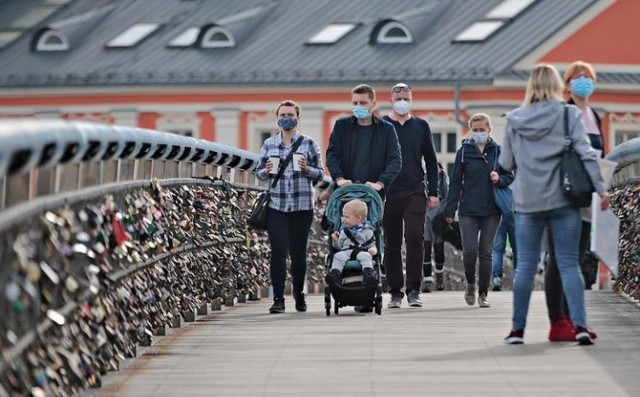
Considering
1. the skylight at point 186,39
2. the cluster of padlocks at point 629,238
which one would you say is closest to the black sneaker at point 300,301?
the cluster of padlocks at point 629,238

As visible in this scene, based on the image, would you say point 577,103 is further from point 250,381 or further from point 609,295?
point 609,295

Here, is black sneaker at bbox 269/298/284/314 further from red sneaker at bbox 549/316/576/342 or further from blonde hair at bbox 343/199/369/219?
red sneaker at bbox 549/316/576/342

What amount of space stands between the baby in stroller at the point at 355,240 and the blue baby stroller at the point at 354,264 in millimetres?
56

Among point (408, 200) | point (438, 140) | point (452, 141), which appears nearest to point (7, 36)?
point (438, 140)

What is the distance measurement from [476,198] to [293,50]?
3781cm

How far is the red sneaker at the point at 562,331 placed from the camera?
12672 millimetres

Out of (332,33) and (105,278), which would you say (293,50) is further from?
(105,278)

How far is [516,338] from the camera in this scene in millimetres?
12508

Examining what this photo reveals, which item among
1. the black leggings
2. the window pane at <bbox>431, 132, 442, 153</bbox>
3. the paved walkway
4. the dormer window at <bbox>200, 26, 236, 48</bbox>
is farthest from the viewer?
the dormer window at <bbox>200, 26, 236, 48</bbox>

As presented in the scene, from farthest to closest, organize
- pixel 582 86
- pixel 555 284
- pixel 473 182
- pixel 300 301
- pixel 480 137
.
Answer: pixel 480 137 → pixel 473 182 → pixel 300 301 → pixel 582 86 → pixel 555 284

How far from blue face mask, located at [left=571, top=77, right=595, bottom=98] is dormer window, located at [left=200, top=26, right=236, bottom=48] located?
144ft

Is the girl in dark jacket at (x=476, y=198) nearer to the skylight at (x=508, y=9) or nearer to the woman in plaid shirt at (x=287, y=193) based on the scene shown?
the woman in plaid shirt at (x=287, y=193)

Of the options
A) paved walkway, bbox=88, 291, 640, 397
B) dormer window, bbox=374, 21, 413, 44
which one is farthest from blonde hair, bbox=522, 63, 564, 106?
dormer window, bbox=374, 21, 413, 44

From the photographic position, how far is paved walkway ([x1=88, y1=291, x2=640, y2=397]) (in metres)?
10.2
